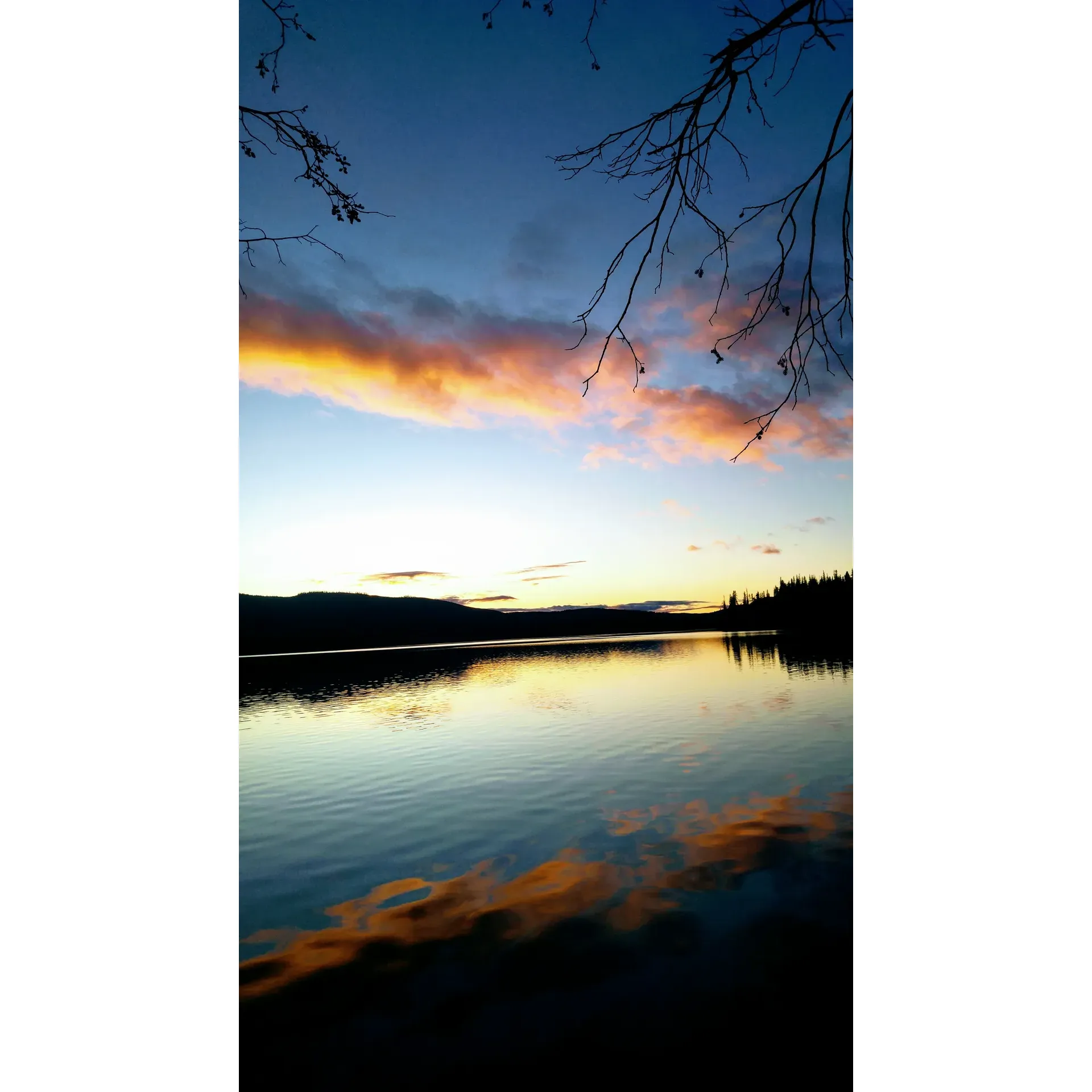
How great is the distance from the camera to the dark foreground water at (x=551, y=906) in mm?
1482

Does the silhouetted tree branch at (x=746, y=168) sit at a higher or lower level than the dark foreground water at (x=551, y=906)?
higher

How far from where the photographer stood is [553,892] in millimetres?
2346

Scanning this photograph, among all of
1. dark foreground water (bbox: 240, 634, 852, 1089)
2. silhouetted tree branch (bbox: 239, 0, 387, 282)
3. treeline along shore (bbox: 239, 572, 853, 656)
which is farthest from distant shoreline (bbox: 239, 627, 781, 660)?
silhouetted tree branch (bbox: 239, 0, 387, 282)

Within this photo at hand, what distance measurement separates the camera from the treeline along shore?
4551 millimetres

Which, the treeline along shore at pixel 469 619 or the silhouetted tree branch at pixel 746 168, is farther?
the treeline along shore at pixel 469 619

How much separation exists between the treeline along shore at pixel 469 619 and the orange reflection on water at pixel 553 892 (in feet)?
3.72

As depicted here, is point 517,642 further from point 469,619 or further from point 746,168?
point 746,168

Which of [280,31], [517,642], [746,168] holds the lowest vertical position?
[517,642]

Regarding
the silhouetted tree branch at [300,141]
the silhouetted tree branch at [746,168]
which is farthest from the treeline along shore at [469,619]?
the silhouetted tree branch at [300,141]

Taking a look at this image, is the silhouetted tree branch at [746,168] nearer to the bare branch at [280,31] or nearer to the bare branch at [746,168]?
the bare branch at [746,168]

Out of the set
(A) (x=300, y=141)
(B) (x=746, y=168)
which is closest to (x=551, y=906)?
(B) (x=746, y=168)

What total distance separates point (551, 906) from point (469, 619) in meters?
19.1

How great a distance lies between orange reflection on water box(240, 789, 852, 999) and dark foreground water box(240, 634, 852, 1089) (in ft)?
0.04
